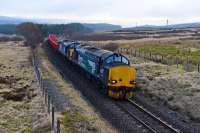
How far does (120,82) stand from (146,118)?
6802 millimetres

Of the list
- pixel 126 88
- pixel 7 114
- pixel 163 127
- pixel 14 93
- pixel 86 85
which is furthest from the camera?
pixel 86 85

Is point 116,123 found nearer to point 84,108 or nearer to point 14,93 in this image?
point 84,108

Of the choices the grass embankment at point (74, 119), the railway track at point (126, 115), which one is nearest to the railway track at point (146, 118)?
the railway track at point (126, 115)

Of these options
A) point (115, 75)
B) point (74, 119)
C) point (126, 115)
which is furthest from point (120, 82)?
point (74, 119)

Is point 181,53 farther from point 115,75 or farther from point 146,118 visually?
point 146,118

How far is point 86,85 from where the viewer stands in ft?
130

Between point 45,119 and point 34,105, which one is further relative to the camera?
point 34,105

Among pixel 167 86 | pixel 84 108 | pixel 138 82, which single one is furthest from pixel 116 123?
pixel 138 82

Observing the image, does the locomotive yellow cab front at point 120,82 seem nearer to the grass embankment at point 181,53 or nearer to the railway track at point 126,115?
the railway track at point 126,115

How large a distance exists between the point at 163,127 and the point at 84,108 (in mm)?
6937

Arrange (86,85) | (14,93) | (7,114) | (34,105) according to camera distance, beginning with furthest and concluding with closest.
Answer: (86,85), (14,93), (34,105), (7,114)

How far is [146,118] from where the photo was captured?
26.2 meters

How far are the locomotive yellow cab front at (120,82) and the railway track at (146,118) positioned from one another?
0.93 meters

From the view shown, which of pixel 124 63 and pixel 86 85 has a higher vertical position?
pixel 124 63
